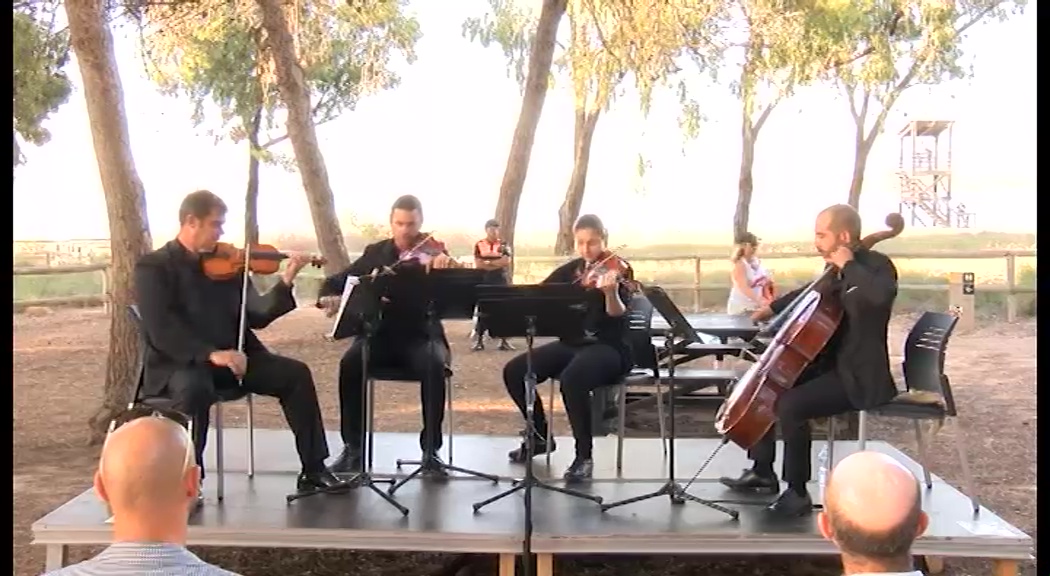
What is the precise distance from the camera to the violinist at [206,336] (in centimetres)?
352

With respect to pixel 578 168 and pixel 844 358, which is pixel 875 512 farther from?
pixel 578 168

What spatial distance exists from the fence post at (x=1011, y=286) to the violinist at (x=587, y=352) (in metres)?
8.42

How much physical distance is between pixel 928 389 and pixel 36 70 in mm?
7652

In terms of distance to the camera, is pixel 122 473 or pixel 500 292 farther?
pixel 500 292

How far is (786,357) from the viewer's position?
132 inches

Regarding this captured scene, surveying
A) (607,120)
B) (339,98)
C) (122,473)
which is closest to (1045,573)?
(122,473)

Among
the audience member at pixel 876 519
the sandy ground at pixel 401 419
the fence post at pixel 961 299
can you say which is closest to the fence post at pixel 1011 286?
the sandy ground at pixel 401 419

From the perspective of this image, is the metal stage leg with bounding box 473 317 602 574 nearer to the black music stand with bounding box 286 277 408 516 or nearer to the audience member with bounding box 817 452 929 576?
the black music stand with bounding box 286 277 408 516

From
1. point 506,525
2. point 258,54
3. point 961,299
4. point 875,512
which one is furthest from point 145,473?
point 961,299

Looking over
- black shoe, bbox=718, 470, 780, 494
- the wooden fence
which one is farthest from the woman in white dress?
the wooden fence

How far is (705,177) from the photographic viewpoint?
12055 mm

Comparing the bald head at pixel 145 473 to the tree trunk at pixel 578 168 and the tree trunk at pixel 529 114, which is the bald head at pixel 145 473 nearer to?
→ the tree trunk at pixel 529 114

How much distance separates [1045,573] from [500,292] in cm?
214

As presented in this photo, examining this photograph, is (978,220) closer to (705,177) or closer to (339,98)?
(705,177)
